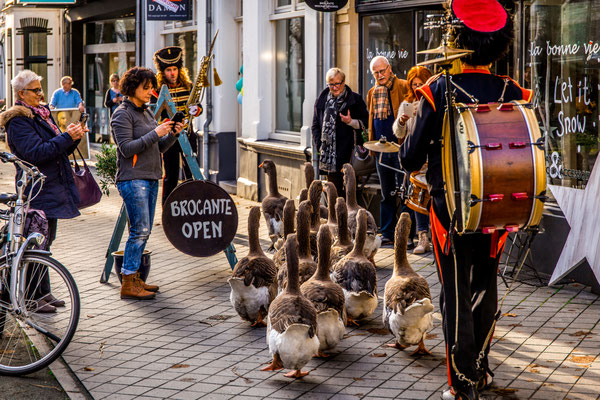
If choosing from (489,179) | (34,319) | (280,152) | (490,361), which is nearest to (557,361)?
(490,361)

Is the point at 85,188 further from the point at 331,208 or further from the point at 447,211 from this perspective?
the point at 447,211

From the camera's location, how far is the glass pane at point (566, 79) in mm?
8484

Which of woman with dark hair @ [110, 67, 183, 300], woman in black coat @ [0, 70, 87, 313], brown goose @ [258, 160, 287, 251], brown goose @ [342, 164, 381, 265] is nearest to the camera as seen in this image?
woman in black coat @ [0, 70, 87, 313]

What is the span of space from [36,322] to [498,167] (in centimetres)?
337

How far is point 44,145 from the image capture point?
24.0 ft

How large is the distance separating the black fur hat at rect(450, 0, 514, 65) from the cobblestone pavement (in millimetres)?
1951

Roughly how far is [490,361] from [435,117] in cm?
199

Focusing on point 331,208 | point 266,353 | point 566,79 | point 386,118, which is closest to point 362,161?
point 386,118

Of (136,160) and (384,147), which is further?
(384,147)

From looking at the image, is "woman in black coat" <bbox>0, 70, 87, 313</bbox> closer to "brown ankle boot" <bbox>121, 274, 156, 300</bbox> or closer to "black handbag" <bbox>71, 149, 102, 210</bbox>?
"black handbag" <bbox>71, 149, 102, 210</bbox>

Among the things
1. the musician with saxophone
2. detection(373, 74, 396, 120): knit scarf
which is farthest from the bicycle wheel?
detection(373, 74, 396, 120): knit scarf

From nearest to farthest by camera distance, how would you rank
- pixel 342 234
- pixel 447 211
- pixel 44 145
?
pixel 447 211 → pixel 44 145 → pixel 342 234

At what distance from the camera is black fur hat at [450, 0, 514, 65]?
483 cm

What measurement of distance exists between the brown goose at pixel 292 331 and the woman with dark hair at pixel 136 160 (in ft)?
8.42
